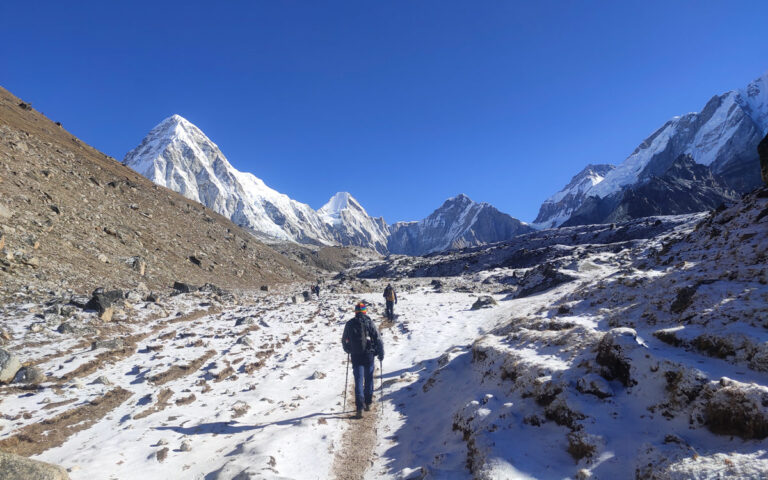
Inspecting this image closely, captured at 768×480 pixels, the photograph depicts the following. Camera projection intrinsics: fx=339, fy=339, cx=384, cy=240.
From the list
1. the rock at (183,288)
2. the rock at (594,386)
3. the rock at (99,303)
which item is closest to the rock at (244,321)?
the rock at (99,303)

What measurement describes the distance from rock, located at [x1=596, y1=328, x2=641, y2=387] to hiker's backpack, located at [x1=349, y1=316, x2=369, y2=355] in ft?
18.6

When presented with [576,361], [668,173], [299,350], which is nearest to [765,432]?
[576,361]

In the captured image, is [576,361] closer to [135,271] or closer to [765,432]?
[765,432]

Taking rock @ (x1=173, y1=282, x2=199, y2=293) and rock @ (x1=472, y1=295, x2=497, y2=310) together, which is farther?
rock @ (x1=173, y1=282, x2=199, y2=293)

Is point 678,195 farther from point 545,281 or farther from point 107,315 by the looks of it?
point 107,315

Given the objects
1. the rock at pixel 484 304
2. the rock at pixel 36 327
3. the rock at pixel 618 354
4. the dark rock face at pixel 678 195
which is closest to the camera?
the rock at pixel 618 354

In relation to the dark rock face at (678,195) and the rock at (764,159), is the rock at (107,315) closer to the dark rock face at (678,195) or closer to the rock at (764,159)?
the rock at (764,159)

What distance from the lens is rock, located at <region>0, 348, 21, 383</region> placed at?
377 inches

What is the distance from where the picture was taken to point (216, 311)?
23172 millimetres

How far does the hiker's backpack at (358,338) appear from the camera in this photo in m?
9.59

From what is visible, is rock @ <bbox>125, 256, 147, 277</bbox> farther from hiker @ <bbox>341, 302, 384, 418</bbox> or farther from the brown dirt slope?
hiker @ <bbox>341, 302, 384, 418</bbox>

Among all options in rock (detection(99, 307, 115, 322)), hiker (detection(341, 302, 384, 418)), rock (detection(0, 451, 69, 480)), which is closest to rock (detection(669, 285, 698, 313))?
hiker (detection(341, 302, 384, 418))

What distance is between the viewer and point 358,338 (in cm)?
966

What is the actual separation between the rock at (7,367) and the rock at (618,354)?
15.3 m
